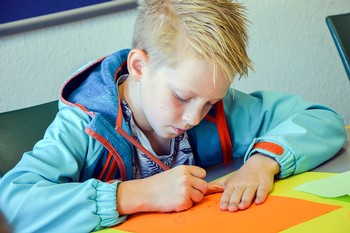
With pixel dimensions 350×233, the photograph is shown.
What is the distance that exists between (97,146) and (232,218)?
0.30 metres

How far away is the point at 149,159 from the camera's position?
0.99 m

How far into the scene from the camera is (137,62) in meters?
0.94

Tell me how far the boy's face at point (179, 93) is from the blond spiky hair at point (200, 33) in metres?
0.02

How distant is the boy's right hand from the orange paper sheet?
0.5 inches

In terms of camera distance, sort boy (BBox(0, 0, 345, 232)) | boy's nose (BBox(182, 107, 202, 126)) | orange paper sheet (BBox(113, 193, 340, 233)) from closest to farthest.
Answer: orange paper sheet (BBox(113, 193, 340, 233)) < boy (BBox(0, 0, 345, 232)) < boy's nose (BBox(182, 107, 202, 126))

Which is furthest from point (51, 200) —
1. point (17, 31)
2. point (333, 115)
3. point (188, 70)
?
point (17, 31)

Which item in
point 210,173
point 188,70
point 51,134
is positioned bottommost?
point 210,173

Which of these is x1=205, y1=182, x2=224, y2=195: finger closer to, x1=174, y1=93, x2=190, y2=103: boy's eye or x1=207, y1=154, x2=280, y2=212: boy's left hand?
x1=207, y1=154, x2=280, y2=212: boy's left hand

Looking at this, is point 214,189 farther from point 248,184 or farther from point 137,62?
point 137,62

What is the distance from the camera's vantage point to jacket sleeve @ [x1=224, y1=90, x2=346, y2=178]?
0.87m

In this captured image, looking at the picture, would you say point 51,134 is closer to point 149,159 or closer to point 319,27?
point 149,159

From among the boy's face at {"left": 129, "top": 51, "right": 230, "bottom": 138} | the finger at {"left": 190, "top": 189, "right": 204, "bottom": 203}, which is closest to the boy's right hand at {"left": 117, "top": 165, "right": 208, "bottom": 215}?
the finger at {"left": 190, "top": 189, "right": 204, "bottom": 203}

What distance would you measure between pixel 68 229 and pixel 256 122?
48 cm

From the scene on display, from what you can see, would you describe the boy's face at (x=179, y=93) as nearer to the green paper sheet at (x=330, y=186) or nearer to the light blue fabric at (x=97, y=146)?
the light blue fabric at (x=97, y=146)
